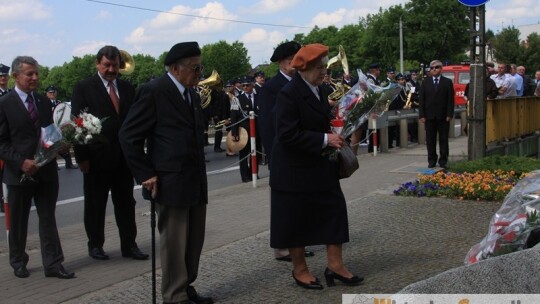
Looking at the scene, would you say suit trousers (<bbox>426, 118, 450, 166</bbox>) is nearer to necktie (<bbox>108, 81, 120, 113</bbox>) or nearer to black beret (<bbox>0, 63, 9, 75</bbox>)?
necktie (<bbox>108, 81, 120, 113</bbox>)

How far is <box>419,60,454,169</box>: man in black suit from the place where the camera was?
1180cm

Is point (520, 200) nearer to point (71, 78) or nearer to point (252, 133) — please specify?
point (252, 133)

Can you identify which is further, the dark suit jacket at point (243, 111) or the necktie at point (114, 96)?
the dark suit jacket at point (243, 111)

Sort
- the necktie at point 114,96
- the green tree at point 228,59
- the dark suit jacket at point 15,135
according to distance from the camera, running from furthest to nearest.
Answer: the green tree at point 228,59 → the necktie at point 114,96 → the dark suit jacket at point 15,135

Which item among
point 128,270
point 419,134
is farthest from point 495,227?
point 419,134

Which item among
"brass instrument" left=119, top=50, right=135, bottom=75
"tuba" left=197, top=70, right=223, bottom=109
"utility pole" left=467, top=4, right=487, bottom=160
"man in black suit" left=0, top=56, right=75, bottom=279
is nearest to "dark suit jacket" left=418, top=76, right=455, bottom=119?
"utility pole" left=467, top=4, right=487, bottom=160

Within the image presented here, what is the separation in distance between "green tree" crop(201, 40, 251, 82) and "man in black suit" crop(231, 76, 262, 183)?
59.6 meters

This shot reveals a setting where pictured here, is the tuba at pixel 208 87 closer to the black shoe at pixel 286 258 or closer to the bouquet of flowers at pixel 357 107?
the black shoe at pixel 286 258

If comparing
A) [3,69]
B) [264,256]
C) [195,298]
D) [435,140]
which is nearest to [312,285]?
[195,298]

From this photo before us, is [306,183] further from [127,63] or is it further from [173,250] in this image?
[127,63]

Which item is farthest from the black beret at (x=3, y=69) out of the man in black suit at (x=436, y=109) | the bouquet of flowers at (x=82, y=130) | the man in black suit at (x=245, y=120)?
the man in black suit at (x=436, y=109)

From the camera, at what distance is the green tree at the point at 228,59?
7431 centimetres

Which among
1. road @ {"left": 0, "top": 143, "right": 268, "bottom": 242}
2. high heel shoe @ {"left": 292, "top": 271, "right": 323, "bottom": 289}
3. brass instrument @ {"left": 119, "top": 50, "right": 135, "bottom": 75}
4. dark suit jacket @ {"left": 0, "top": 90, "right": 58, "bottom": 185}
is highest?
brass instrument @ {"left": 119, "top": 50, "right": 135, "bottom": 75}

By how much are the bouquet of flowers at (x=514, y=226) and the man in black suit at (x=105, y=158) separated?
3600 mm
